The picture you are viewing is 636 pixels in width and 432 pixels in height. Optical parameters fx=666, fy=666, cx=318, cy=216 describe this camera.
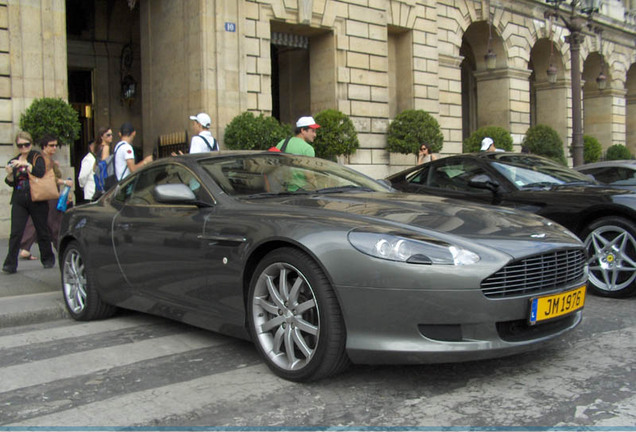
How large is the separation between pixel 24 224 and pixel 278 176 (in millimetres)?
4308

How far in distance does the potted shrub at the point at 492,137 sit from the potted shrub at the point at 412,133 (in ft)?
9.54

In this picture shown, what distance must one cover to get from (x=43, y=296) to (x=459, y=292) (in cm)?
467

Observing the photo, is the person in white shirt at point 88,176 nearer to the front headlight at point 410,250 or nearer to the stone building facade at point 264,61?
the stone building facade at point 264,61

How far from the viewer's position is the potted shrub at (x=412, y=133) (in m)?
16.5

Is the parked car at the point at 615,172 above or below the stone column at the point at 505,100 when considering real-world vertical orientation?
below

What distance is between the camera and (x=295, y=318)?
3.71 metres

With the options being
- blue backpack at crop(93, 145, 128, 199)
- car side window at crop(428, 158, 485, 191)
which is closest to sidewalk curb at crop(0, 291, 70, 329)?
blue backpack at crop(93, 145, 128, 199)

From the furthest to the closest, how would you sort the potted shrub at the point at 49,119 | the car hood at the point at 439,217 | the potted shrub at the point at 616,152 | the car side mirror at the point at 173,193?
the potted shrub at the point at 616,152
the potted shrub at the point at 49,119
the car side mirror at the point at 173,193
the car hood at the point at 439,217

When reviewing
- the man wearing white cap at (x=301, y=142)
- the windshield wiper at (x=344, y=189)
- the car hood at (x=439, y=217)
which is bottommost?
the car hood at (x=439, y=217)

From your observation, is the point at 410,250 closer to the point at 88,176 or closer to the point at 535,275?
the point at 535,275

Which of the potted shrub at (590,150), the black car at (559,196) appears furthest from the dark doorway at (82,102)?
the potted shrub at (590,150)

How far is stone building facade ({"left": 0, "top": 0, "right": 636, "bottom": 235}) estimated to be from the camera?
38.2ft

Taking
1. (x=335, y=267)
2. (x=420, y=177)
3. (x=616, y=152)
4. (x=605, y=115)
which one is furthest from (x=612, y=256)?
(x=605, y=115)

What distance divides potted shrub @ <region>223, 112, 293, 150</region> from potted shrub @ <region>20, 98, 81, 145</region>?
3059 mm
